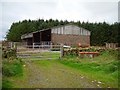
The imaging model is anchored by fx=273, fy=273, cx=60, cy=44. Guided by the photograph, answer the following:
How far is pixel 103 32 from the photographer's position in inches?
3017

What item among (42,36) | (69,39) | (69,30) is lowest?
(69,39)

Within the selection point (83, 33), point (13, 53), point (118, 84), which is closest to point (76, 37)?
point (83, 33)

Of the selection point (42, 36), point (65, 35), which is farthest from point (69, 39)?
point (42, 36)

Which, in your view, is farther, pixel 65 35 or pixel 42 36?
pixel 42 36

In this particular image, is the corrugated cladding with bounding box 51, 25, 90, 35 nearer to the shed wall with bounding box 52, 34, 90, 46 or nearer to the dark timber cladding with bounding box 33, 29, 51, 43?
the shed wall with bounding box 52, 34, 90, 46

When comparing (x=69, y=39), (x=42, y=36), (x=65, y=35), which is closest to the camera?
(x=65, y=35)

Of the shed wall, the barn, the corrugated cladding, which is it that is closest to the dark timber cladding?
the barn

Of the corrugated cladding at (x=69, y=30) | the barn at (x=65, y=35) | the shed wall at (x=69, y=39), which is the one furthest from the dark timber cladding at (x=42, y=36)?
the shed wall at (x=69, y=39)

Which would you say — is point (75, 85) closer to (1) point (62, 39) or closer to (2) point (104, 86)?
(2) point (104, 86)

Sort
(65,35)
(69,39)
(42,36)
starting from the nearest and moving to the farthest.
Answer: (65,35) → (69,39) → (42,36)

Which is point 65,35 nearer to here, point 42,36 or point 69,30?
point 69,30

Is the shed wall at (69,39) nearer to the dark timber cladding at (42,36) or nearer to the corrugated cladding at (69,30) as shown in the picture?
the corrugated cladding at (69,30)

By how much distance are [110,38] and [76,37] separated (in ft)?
69.2

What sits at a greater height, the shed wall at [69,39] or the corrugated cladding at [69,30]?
the corrugated cladding at [69,30]
